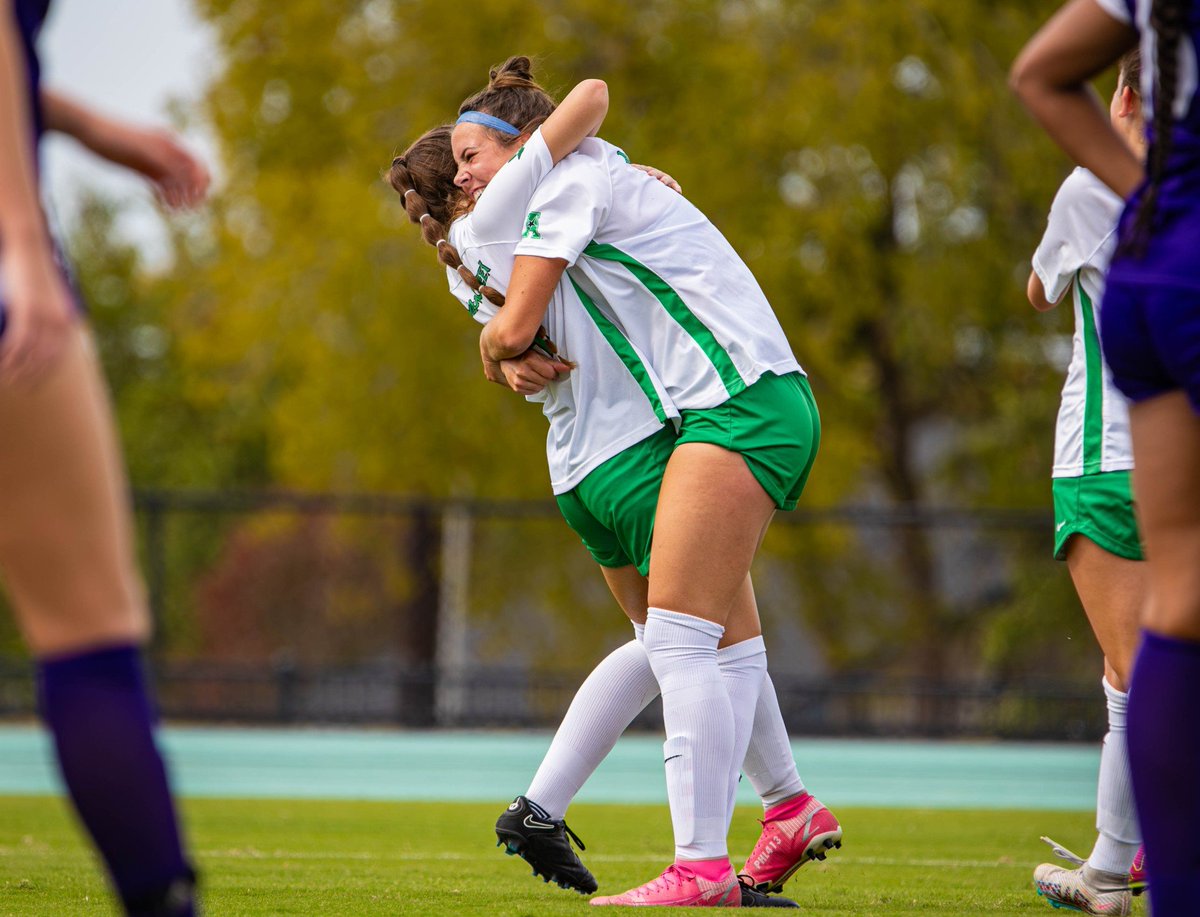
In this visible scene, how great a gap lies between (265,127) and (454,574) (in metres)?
6.47

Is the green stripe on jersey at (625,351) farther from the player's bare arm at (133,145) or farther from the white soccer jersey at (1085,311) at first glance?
the player's bare arm at (133,145)

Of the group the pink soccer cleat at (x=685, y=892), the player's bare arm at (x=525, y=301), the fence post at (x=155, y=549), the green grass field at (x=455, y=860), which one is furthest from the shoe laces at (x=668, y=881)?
the fence post at (x=155, y=549)

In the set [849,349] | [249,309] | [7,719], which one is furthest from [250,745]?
[849,349]

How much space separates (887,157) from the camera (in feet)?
59.3

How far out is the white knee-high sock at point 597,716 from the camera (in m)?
4.01

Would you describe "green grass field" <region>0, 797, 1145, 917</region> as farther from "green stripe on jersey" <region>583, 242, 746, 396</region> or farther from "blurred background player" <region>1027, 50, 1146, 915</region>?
"green stripe on jersey" <region>583, 242, 746, 396</region>

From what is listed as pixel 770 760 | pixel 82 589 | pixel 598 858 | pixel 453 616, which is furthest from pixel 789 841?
pixel 453 616

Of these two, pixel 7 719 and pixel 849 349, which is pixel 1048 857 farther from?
pixel 849 349

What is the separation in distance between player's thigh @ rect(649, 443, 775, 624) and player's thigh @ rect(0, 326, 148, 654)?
166 cm

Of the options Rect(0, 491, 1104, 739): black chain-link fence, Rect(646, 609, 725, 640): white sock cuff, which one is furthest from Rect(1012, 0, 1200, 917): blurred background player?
Rect(0, 491, 1104, 739): black chain-link fence

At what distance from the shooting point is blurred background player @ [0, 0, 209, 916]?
6.72 feet

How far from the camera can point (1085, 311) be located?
399 cm

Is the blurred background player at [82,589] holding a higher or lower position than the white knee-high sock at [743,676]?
higher

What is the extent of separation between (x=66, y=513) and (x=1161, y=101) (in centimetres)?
157
